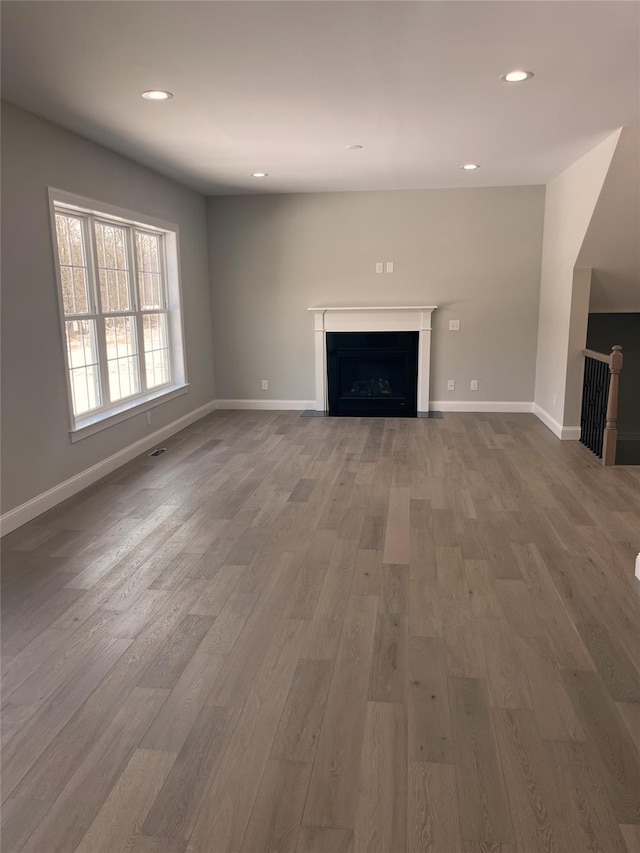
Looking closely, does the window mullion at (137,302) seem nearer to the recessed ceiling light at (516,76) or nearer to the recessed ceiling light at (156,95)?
the recessed ceiling light at (156,95)

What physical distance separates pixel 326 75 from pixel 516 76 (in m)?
0.99

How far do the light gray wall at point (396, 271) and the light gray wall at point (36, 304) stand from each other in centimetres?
230

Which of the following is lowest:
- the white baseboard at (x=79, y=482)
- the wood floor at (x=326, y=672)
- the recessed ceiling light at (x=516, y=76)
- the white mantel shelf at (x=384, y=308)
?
the wood floor at (x=326, y=672)

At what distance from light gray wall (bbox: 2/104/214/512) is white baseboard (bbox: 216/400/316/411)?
258 cm

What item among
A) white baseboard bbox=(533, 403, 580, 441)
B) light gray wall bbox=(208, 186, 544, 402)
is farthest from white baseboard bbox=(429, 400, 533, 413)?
white baseboard bbox=(533, 403, 580, 441)

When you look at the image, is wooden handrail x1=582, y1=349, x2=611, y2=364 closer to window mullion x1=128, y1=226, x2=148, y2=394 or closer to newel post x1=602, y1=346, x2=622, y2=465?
newel post x1=602, y1=346, x2=622, y2=465

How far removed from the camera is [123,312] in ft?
17.5

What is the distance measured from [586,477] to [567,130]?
2524 mm

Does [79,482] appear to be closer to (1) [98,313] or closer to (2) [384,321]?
(1) [98,313]

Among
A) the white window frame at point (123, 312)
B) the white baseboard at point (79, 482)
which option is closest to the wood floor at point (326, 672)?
the white baseboard at point (79, 482)

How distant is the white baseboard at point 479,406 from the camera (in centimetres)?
711

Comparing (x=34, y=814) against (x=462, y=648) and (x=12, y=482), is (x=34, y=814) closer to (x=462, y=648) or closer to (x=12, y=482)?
(x=462, y=648)

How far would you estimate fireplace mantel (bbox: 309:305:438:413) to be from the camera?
6.87 m

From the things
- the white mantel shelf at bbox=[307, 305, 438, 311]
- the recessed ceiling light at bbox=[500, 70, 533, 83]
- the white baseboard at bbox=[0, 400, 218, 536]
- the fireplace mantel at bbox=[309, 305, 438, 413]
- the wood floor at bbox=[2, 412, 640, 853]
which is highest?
the recessed ceiling light at bbox=[500, 70, 533, 83]
